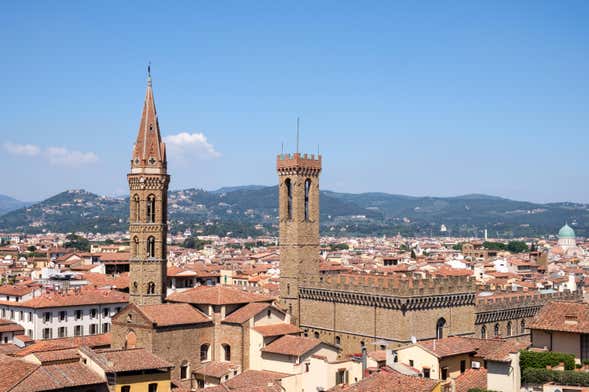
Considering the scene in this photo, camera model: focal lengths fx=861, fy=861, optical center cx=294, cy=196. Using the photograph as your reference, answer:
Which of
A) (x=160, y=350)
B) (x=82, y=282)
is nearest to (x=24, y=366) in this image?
(x=160, y=350)

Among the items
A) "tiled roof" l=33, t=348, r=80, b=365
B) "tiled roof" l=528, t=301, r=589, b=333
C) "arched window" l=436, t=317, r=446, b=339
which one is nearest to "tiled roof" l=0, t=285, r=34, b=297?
"tiled roof" l=33, t=348, r=80, b=365

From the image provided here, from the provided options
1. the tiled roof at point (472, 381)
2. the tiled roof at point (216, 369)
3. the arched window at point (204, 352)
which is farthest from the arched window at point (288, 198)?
the tiled roof at point (472, 381)

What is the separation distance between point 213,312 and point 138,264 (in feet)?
21.1

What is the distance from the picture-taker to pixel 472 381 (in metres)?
33.0

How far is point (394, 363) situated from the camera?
37344 millimetres

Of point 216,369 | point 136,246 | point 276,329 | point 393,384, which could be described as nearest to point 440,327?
point 276,329

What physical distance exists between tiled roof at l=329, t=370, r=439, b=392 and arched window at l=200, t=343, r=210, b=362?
19029 millimetres

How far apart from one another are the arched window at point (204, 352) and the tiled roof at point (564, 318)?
902 inches

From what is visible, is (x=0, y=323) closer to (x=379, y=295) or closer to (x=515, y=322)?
(x=379, y=295)

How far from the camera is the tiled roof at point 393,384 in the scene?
99.6 ft

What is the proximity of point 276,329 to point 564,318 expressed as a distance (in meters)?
21.2

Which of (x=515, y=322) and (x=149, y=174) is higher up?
(x=149, y=174)

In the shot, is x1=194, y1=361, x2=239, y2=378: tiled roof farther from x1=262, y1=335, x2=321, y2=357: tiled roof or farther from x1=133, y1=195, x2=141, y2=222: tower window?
x1=133, y1=195, x2=141, y2=222: tower window

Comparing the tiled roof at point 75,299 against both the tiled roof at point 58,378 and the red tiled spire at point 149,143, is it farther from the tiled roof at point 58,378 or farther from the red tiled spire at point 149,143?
the tiled roof at point 58,378
